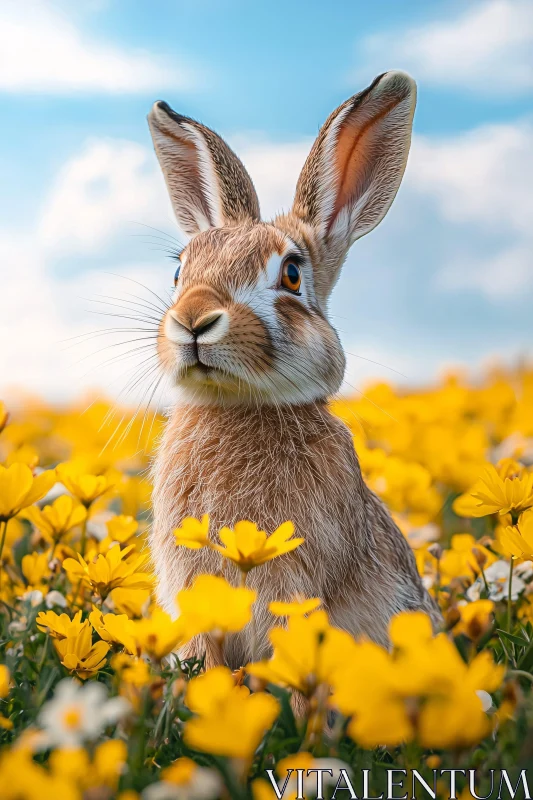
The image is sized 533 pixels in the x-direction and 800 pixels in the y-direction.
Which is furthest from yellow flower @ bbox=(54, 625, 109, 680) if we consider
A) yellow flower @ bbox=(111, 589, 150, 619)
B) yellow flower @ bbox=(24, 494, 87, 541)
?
yellow flower @ bbox=(24, 494, 87, 541)

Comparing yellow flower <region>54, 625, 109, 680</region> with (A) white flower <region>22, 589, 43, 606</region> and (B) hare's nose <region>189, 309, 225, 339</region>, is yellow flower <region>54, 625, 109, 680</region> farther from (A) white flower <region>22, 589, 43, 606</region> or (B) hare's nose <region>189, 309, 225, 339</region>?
(B) hare's nose <region>189, 309, 225, 339</region>

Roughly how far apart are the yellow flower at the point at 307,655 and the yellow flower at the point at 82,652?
3.18 ft

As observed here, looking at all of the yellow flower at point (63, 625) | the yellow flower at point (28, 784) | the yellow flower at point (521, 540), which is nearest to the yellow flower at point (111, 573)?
the yellow flower at point (63, 625)

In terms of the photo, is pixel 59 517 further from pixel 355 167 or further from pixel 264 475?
pixel 355 167

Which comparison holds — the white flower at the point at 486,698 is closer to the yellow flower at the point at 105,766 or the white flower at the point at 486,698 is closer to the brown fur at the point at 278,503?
the brown fur at the point at 278,503

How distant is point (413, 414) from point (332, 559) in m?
4.21

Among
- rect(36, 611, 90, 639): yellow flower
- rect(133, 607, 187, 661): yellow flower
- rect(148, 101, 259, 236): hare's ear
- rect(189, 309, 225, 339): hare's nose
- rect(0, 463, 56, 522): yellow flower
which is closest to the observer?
rect(133, 607, 187, 661): yellow flower

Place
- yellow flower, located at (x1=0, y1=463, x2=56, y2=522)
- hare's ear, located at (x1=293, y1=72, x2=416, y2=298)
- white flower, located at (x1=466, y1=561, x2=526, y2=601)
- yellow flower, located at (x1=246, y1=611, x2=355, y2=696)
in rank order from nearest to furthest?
yellow flower, located at (x1=246, y1=611, x2=355, y2=696) → yellow flower, located at (x1=0, y1=463, x2=56, y2=522) → white flower, located at (x1=466, y1=561, x2=526, y2=601) → hare's ear, located at (x1=293, y1=72, x2=416, y2=298)

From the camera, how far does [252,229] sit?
3.36 meters

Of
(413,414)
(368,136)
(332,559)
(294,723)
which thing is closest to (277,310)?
(332,559)

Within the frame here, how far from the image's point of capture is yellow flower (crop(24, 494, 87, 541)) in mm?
3160

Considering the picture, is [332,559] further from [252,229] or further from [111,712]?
[111,712]

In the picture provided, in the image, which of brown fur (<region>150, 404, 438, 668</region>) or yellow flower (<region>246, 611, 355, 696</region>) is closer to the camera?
yellow flower (<region>246, 611, 355, 696</region>)

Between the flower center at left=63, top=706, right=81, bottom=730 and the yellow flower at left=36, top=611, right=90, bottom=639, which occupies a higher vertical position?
the flower center at left=63, top=706, right=81, bottom=730
